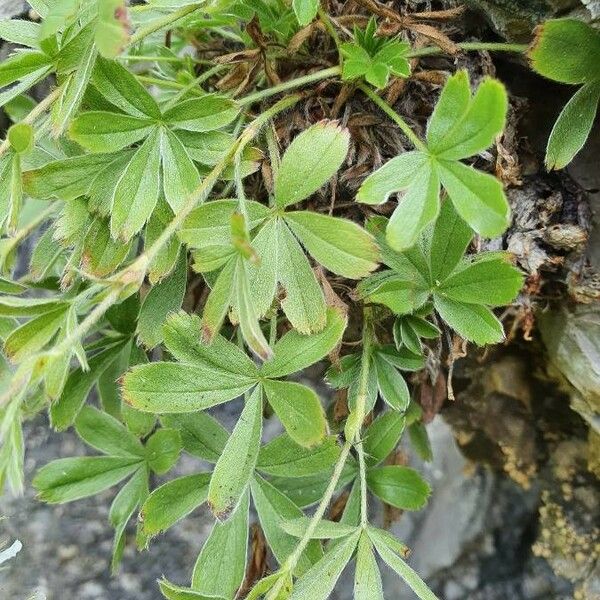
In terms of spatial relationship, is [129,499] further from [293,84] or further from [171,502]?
[293,84]

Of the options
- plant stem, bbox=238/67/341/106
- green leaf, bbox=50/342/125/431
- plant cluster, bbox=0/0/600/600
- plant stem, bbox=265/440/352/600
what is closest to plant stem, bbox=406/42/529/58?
plant cluster, bbox=0/0/600/600

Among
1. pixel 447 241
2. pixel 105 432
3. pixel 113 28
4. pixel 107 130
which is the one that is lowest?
pixel 105 432

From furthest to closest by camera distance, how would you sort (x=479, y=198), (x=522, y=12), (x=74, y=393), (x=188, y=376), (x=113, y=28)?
(x=74, y=393), (x=522, y=12), (x=188, y=376), (x=479, y=198), (x=113, y=28)

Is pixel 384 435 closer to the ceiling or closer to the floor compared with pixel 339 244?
closer to the floor

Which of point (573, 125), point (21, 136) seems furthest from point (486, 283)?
point (21, 136)

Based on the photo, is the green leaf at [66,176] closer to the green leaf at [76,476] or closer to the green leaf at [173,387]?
the green leaf at [173,387]

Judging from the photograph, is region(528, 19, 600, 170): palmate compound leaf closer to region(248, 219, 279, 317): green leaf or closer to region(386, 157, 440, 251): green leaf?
region(386, 157, 440, 251): green leaf

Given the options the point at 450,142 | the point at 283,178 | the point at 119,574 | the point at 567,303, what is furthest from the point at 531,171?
the point at 119,574
